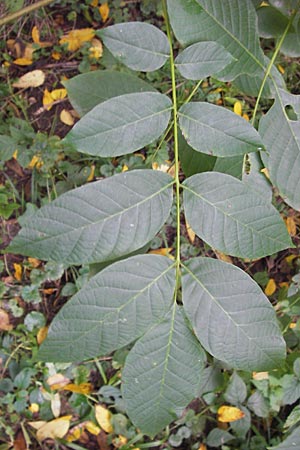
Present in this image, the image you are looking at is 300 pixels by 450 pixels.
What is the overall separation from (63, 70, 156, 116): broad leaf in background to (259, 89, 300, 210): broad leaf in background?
249 millimetres

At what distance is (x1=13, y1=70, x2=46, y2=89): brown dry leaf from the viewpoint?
2.24 m

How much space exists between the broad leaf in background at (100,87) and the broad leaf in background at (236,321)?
16.7 inches

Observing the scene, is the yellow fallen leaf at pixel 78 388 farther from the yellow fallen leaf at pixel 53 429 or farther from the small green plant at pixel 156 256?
the small green plant at pixel 156 256

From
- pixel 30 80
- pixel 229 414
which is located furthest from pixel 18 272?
pixel 229 414

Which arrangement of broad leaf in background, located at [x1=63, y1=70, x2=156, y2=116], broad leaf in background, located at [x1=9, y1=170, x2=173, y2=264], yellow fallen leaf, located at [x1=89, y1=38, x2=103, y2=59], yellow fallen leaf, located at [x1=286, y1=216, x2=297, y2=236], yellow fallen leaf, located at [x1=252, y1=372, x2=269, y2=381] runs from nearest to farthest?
broad leaf in background, located at [x1=9, y1=170, x2=173, y2=264]
broad leaf in background, located at [x1=63, y1=70, x2=156, y2=116]
yellow fallen leaf, located at [x1=252, y1=372, x2=269, y2=381]
yellow fallen leaf, located at [x1=286, y1=216, x2=297, y2=236]
yellow fallen leaf, located at [x1=89, y1=38, x2=103, y2=59]

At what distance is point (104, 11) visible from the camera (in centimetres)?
229

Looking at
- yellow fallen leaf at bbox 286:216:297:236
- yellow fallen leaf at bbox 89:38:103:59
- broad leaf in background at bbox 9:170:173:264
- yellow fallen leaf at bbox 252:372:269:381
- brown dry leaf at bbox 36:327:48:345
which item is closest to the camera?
broad leaf in background at bbox 9:170:173:264

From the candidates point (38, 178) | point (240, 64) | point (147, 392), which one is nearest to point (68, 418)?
point (38, 178)

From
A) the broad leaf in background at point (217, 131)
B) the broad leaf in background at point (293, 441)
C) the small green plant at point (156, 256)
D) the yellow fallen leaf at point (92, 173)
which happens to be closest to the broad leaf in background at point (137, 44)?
the small green plant at point (156, 256)

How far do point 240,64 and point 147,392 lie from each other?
628 mm

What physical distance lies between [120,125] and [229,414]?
5.01 ft

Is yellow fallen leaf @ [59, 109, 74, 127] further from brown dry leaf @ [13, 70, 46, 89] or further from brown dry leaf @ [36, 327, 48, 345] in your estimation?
Answer: brown dry leaf @ [36, 327, 48, 345]

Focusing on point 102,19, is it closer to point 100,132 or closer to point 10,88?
point 10,88

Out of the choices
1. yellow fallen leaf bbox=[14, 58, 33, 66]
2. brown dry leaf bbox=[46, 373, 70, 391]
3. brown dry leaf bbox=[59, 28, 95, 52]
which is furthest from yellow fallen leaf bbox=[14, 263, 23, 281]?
brown dry leaf bbox=[59, 28, 95, 52]
